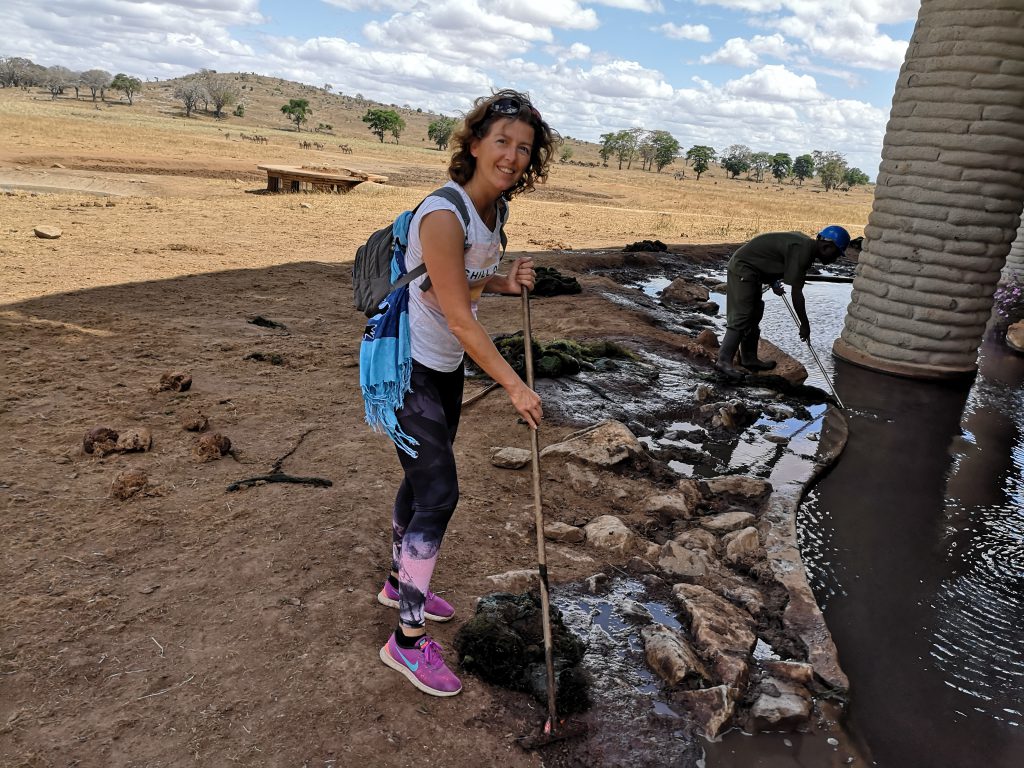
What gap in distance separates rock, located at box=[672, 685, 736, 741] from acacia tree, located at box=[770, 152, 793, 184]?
88680 mm

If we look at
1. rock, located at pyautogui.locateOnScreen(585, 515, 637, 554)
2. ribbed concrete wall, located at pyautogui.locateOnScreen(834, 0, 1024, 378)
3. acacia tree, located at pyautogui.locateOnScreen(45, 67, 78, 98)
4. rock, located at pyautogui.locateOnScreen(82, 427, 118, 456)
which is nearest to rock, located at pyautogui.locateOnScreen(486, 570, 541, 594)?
rock, located at pyautogui.locateOnScreen(585, 515, 637, 554)

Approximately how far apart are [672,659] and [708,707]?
21 cm

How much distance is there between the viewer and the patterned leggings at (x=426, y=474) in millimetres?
2279

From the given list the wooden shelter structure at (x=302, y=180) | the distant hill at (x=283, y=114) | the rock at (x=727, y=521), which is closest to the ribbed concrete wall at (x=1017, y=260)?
the rock at (x=727, y=521)

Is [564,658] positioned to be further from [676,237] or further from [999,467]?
[676,237]

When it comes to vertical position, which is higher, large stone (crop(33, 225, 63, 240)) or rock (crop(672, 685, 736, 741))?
large stone (crop(33, 225, 63, 240))

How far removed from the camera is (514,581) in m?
3.20

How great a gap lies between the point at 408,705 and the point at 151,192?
1613cm

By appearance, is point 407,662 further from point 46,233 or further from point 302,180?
point 302,180

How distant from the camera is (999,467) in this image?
509 centimetres

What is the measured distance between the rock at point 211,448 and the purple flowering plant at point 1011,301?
9.71 m

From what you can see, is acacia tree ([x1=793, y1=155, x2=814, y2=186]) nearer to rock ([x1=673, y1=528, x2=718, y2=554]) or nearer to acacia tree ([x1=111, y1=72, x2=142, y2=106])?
acacia tree ([x1=111, y1=72, x2=142, y2=106])

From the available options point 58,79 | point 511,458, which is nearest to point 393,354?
point 511,458

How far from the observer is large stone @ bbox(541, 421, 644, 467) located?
4531mm
